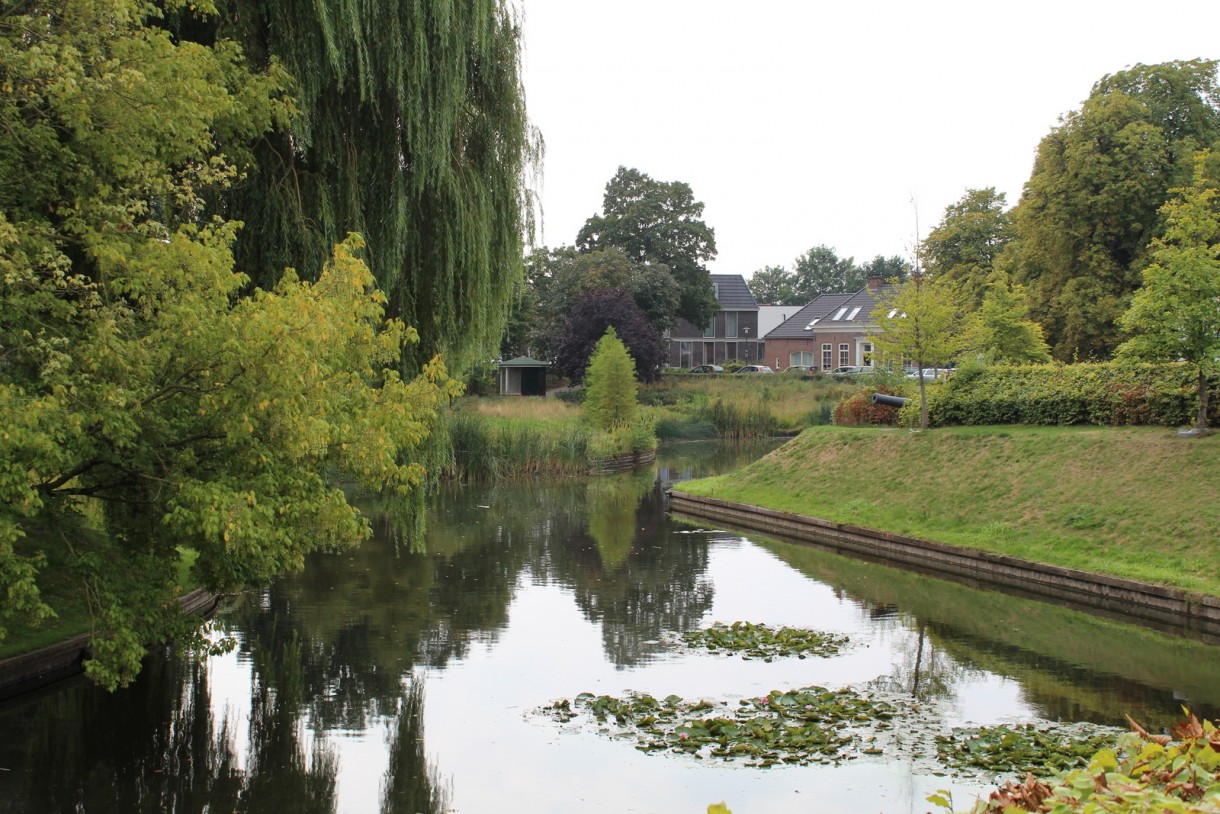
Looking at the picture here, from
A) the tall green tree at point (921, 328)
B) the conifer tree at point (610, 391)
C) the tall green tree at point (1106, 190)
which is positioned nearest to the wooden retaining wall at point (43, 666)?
the tall green tree at point (921, 328)

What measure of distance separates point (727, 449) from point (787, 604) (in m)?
29.0

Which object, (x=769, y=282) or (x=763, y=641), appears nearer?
(x=763, y=641)

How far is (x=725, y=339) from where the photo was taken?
8269 centimetres

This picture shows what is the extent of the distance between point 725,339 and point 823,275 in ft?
157

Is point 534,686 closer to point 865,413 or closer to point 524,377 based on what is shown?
point 865,413

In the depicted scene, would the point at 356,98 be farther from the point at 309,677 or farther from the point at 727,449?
the point at 727,449

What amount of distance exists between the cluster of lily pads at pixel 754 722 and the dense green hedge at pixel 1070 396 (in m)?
12.4

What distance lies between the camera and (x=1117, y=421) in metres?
21.9

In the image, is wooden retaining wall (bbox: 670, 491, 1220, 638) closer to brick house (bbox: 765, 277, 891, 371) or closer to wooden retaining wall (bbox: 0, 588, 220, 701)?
wooden retaining wall (bbox: 0, 588, 220, 701)

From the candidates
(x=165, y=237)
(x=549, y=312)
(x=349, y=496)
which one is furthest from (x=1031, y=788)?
(x=549, y=312)

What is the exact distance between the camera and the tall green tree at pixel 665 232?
68.8 metres

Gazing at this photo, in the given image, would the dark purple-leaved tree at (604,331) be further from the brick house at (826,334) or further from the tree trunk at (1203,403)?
the tree trunk at (1203,403)

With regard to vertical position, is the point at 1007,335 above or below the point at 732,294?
below

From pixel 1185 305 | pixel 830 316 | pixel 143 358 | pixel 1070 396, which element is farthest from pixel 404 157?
pixel 830 316
